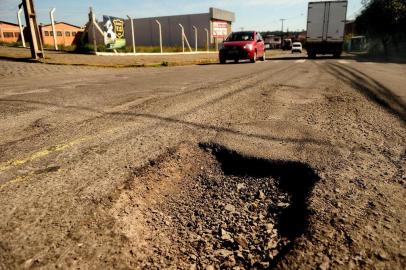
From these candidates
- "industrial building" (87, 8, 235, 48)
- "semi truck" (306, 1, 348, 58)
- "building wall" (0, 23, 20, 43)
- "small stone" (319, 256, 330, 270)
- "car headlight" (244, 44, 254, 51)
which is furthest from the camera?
"industrial building" (87, 8, 235, 48)

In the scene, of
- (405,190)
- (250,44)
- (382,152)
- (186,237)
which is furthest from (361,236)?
(250,44)

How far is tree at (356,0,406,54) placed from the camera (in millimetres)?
26500

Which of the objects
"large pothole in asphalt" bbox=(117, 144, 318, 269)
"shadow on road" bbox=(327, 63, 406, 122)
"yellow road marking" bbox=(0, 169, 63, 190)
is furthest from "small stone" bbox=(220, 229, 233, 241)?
"shadow on road" bbox=(327, 63, 406, 122)

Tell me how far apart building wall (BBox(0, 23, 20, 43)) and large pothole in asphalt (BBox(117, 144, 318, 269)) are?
49.3 meters

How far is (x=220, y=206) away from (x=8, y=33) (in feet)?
170

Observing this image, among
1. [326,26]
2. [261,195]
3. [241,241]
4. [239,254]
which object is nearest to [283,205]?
[261,195]

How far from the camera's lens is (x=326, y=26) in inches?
773

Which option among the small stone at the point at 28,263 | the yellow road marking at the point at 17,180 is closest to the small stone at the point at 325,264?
the small stone at the point at 28,263

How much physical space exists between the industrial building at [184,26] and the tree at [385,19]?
19.7m

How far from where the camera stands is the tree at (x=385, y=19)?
86.9 ft

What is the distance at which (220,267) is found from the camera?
1506 millimetres

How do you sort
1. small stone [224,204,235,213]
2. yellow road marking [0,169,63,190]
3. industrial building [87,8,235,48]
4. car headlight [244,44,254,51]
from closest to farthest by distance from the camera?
small stone [224,204,235,213] → yellow road marking [0,169,63,190] → car headlight [244,44,254,51] → industrial building [87,8,235,48]

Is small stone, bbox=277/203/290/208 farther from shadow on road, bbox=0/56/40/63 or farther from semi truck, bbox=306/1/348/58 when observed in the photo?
semi truck, bbox=306/1/348/58

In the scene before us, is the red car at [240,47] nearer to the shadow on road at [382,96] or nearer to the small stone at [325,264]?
the shadow on road at [382,96]
